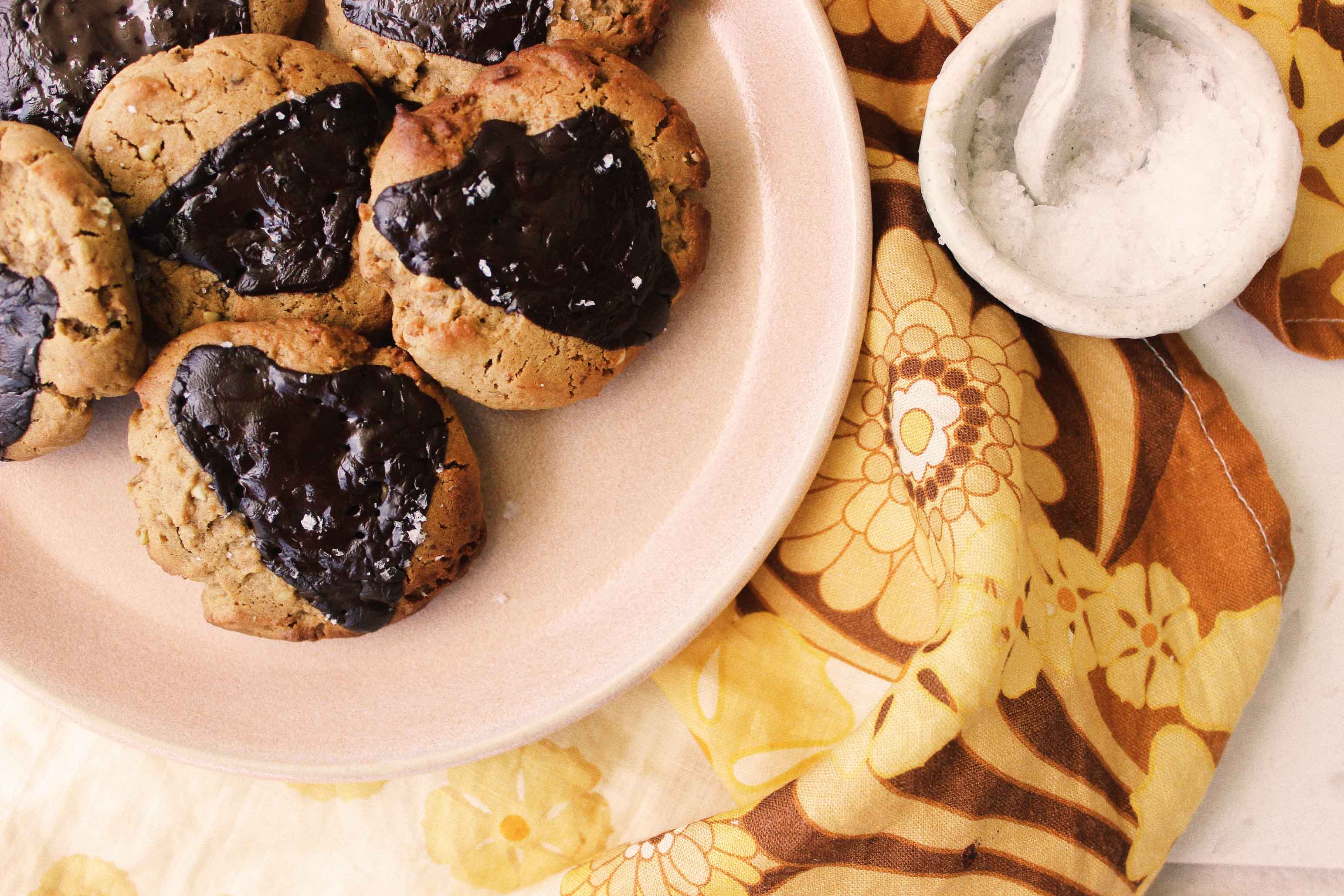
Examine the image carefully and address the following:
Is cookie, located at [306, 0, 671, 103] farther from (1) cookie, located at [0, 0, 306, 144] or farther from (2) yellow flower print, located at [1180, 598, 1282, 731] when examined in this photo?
(2) yellow flower print, located at [1180, 598, 1282, 731]

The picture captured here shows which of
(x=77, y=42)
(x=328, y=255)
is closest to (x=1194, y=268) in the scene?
(x=328, y=255)

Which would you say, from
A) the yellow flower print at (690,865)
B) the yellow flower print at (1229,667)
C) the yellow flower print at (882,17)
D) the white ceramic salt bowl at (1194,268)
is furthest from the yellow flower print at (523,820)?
the yellow flower print at (882,17)

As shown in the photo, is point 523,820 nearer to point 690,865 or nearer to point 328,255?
point 690,865

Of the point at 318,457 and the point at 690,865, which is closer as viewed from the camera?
the point at 318,457

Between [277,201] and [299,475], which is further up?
[277,201]

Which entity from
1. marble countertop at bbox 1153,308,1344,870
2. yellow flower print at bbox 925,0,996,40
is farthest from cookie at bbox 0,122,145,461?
marble countertop at bbox 1153,308,1344,870
